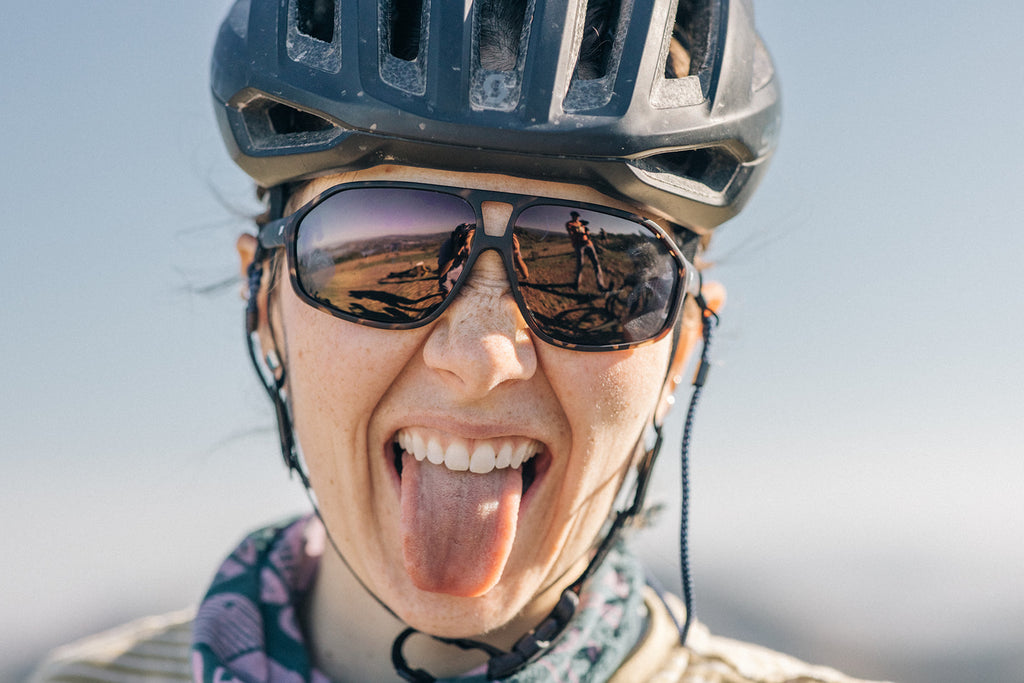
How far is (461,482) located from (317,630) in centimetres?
89

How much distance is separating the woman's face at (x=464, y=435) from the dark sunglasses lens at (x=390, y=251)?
0.17 ft

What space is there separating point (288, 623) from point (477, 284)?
50.3 inches

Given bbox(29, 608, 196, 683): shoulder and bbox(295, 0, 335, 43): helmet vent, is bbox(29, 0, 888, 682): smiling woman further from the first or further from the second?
bbox(29, 608, 196, 683): shoulder

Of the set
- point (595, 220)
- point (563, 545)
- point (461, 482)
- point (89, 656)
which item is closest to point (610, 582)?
point (563, 545)

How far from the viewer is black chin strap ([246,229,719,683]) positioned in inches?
88.0

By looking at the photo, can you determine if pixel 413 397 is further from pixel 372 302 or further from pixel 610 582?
pixel 610 582

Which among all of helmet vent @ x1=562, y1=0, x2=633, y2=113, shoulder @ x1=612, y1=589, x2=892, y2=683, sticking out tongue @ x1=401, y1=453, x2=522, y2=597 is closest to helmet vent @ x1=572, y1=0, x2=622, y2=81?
helmet vent @ x1=562, y1=0, x2=633, y2=113

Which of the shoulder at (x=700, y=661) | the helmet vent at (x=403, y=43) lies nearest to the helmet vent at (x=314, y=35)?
the helmet vent at (x=403, y=43)

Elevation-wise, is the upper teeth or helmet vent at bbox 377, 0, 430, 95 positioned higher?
helmet vent at bbox 377, 0, 430, 95

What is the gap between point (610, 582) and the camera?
257cm

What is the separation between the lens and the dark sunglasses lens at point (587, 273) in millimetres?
1989

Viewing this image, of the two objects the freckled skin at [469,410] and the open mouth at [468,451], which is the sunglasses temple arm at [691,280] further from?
the open mouth at [468,451]

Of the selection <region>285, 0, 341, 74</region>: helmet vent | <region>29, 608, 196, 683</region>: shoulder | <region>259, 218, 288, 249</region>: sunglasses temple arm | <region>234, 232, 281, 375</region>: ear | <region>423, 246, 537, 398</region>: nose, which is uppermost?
<region>285, 0, 341, 74</region>: helmet vent

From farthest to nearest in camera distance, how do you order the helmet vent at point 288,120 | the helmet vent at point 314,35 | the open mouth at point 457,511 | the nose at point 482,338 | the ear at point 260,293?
the ear at point 260,293 < the helmet vent at point 288,120 < the helmet vent at point 314,35 < the open mouth at point 457,511 < the nose at point 482,338
